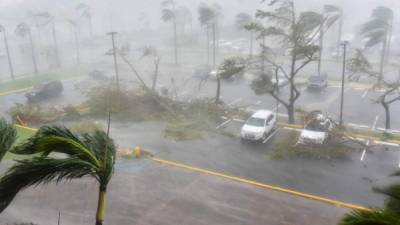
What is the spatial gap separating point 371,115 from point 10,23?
106m

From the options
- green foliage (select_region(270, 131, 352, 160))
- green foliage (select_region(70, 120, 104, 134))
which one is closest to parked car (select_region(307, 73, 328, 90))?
green foliage (select_region(270, 131, 352, 160))

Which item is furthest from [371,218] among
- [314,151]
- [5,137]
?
[314,151]

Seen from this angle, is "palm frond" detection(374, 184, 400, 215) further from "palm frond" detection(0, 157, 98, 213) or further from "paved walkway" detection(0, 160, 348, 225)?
"paved walkway" detection(0, 160, 348, 225)

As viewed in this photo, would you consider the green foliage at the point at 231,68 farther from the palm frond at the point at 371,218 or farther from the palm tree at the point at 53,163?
the palm frond at the point at 371,218

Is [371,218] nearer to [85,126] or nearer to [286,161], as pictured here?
[286,161]

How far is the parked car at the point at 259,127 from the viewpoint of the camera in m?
26.2

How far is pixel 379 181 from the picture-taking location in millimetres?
20641

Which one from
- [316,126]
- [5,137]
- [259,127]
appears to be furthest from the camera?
[259,127]

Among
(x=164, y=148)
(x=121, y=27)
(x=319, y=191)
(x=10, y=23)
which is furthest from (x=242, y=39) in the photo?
(x=10, y=23)

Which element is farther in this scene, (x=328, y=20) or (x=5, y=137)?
(x=328, y=20)

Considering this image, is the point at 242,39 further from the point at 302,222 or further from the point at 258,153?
the point at 302,222

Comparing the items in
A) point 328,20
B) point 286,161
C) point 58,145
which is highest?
point 328,20

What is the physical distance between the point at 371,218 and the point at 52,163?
447 centimetres

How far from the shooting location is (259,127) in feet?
87.6
